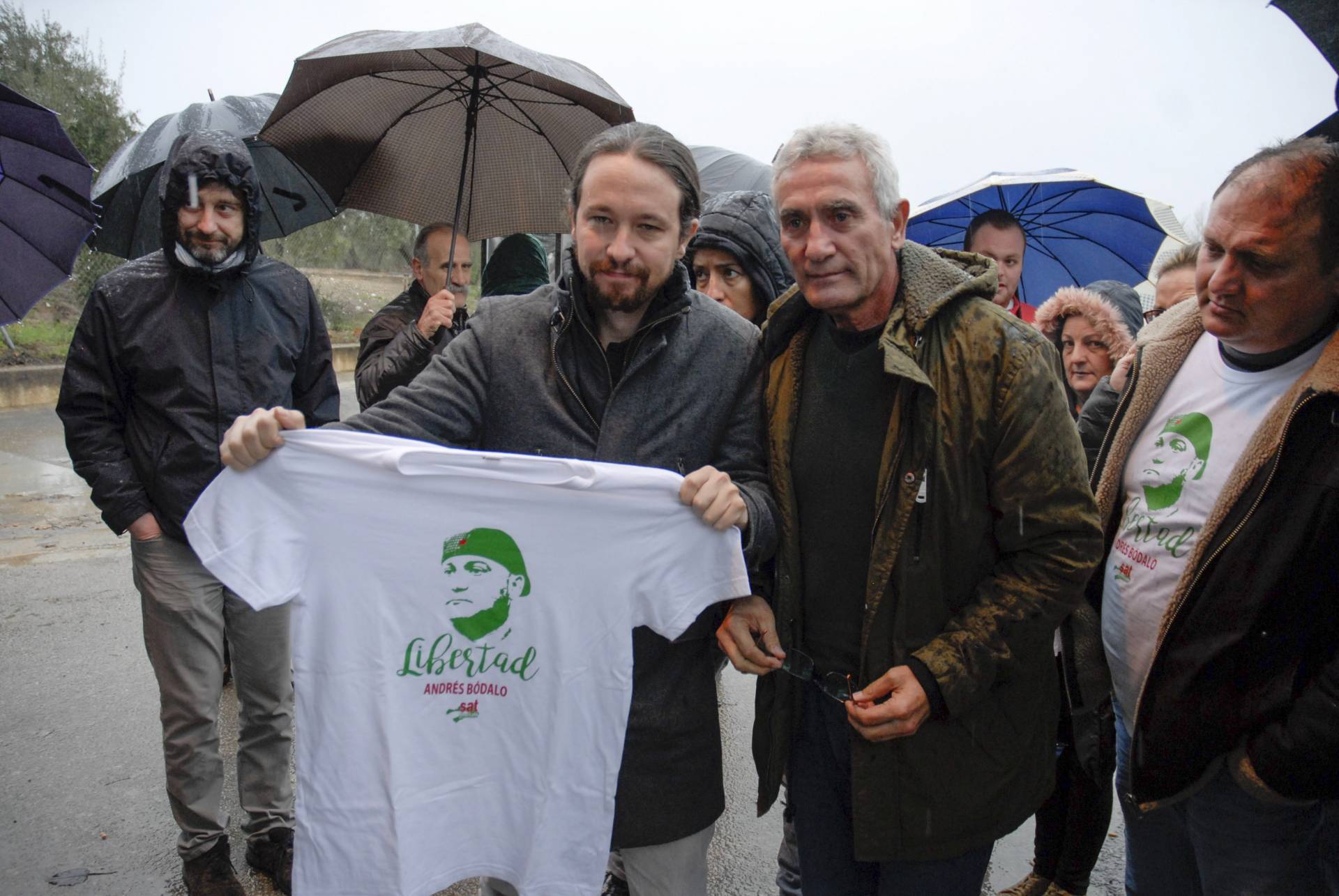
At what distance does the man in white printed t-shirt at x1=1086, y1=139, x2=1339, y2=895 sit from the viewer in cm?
174

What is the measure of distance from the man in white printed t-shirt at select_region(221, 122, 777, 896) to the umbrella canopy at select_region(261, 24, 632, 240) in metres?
1.62

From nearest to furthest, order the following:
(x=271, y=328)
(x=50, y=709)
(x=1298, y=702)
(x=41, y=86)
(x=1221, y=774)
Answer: (x=1298, y=702)
(x=1221, y=774)
(x=271, y=328)
(x=50, y=709)
(x=41, y=86)

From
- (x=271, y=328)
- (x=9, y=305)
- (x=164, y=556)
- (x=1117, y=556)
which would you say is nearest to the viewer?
(x=1117, y=556)

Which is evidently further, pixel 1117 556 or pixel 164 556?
pixel 164 556

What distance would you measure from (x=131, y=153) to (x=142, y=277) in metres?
1.85

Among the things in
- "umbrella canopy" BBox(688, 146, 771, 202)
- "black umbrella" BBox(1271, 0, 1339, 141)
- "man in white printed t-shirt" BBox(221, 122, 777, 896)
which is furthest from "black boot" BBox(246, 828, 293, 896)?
"umbrella canopy" BBox(688, 146, 771, 202)

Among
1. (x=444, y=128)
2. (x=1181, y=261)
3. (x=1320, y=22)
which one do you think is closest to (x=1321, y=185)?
(x=1320, y=22)

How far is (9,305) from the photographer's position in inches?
147

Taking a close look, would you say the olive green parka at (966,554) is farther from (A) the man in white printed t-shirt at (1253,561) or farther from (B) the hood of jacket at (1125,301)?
(B) the hood of jacket at (1125,301)

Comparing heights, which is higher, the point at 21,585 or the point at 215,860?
the point at 215,860

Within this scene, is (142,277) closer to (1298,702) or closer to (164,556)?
(164,556)

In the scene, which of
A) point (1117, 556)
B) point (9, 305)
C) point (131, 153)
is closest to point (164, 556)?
point (9, 305)

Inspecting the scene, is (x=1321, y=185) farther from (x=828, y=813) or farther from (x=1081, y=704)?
(x=828, y=813)

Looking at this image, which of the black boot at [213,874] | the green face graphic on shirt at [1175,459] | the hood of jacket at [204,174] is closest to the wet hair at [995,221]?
the green face graphic on shirt at [1175,459]
